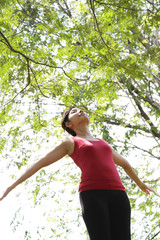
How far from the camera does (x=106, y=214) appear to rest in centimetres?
139

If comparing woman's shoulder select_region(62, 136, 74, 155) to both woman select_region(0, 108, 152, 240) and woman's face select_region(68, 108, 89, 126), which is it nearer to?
woman select_region(0, 108, 152, 240)

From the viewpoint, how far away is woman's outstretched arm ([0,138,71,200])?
147cm

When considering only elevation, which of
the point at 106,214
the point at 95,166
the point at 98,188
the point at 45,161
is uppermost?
the point at 45,161

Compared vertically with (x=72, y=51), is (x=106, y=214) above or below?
below

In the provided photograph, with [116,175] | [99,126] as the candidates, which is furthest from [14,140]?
[116,175]

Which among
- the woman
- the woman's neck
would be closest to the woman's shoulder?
the woman

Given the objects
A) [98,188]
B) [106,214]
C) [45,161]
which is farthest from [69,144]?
[106,214]

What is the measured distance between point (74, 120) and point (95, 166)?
424 millimetres

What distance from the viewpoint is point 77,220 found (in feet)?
23.1

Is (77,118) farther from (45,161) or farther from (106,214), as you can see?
(106,214)

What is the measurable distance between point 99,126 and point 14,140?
1.77 meters

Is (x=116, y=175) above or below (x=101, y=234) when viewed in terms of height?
above

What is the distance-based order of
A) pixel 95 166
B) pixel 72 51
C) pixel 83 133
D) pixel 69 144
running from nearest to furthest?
pixel 95 166, pixel 69 144, pixel 83 133, pixel 72 51

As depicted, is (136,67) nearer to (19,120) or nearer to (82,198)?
(82,198)
